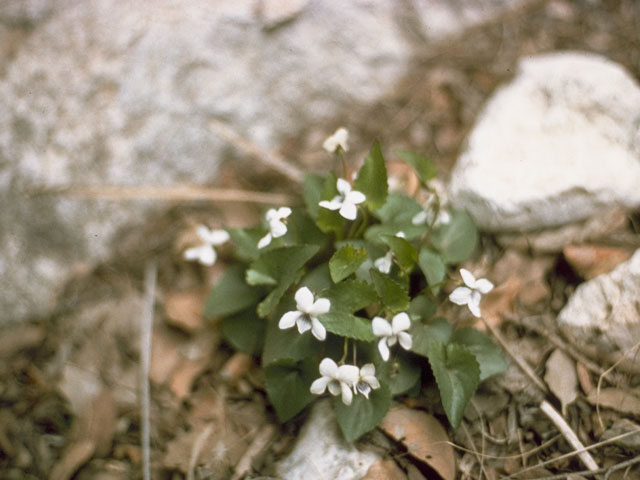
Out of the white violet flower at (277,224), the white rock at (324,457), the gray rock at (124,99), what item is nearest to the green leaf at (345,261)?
the white violet flower at (277,224)

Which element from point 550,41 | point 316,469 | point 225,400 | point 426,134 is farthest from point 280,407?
point 550,41

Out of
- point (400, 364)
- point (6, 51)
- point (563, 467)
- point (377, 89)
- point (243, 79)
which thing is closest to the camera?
point (563, 467)

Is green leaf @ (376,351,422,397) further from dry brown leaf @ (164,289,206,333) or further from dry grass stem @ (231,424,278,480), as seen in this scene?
dry brown leaf @ (164,289,206,333)

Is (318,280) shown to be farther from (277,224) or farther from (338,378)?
(338,378)

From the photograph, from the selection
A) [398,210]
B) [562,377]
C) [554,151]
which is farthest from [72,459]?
[554,151]

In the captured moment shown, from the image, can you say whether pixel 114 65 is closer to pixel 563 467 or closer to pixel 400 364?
pixel 400 364

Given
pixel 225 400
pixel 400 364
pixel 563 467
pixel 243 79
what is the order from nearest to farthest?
pixel 563 467 → pixel 400 364 → pixel 225 400 → pixel 243 79

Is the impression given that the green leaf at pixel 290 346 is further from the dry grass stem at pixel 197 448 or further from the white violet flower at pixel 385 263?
the dry grass stem at pixel 197 448
